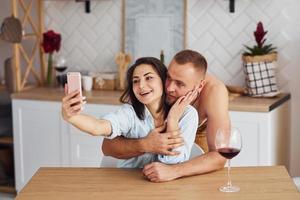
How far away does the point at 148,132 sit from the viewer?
212 cm

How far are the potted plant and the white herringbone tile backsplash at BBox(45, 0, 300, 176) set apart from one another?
0.15m

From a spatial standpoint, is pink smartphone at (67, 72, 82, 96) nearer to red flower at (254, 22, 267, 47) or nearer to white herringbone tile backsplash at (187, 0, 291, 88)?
red flower at (254, 22, 267, 47)

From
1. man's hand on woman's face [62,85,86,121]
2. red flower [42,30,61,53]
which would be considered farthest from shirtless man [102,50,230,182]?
red flower [42,30,61,53]

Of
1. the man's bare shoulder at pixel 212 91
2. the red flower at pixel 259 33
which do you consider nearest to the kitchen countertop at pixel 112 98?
the red flower at pixel 259 33

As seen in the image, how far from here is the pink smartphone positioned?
178 centimetres

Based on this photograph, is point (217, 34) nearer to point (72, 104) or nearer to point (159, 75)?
point (159, 75)

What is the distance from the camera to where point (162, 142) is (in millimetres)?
1998

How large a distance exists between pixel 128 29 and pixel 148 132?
6.66 ft

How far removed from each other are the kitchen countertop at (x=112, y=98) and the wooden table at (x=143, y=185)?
1184 millimetres

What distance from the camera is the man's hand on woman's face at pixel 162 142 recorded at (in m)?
2.00

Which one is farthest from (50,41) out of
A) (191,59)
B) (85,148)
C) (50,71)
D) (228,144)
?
(228,144)

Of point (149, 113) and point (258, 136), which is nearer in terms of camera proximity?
point (149, 113)

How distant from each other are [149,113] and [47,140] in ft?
6.45

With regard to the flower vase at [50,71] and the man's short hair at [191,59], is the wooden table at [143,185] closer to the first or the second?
the man's short hair at [191,59]
